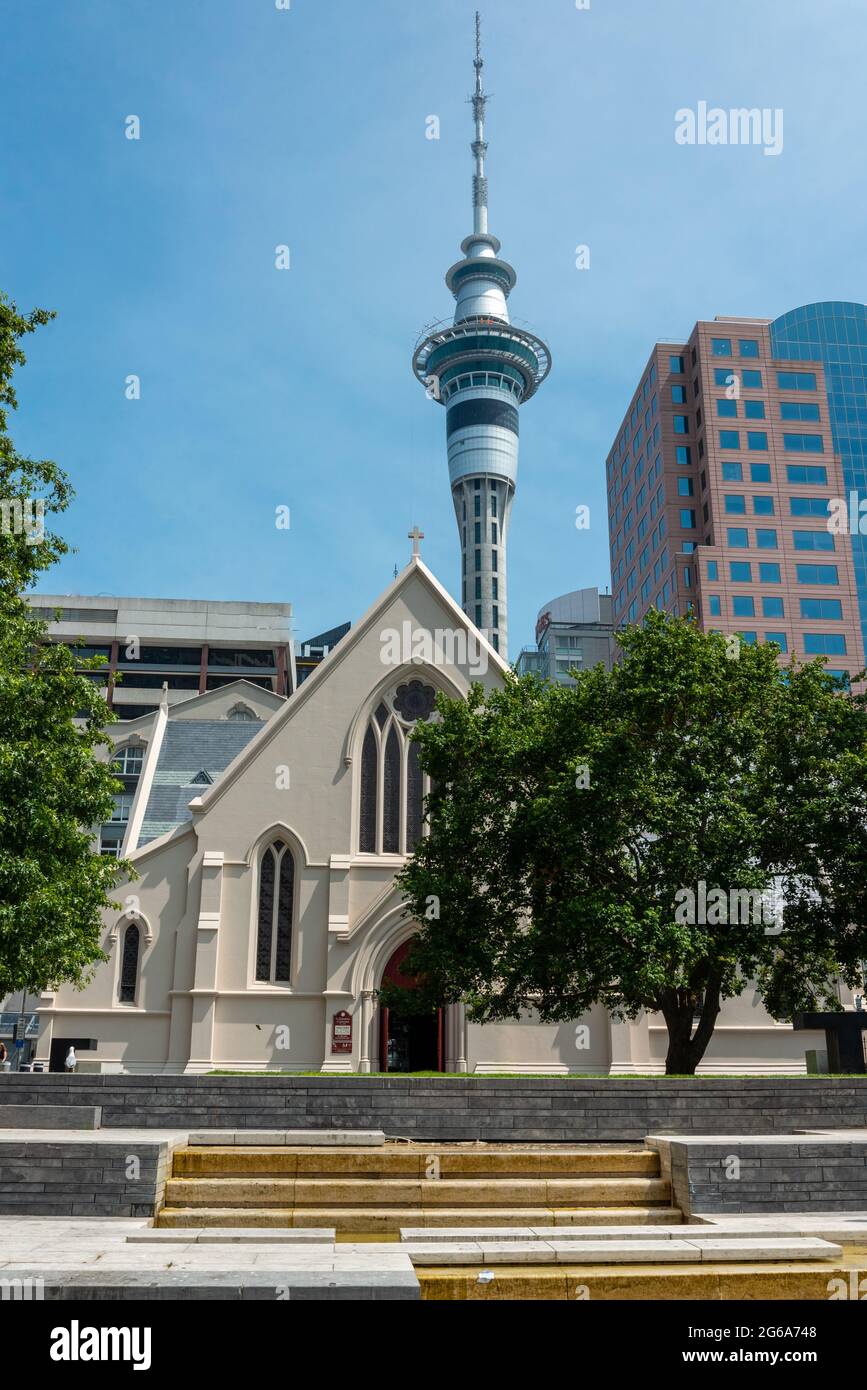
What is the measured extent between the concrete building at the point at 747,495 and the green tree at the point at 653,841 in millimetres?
63963

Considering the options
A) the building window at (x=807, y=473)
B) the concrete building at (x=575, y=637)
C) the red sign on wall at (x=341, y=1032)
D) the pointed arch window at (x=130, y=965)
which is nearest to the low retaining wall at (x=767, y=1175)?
the red sign on wall at (x=341, y=1032)

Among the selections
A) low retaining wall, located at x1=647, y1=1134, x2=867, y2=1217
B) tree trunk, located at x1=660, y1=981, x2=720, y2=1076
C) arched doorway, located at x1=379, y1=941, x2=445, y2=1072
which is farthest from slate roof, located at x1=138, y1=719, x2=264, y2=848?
low retaining wall, located at x1=647, y1=1134, x2=867, y2=1217

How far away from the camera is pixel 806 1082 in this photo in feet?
64.4

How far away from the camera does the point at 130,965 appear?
34.7 m

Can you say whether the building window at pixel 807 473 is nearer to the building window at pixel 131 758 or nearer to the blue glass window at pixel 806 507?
the blue glass window at pixel 806 507

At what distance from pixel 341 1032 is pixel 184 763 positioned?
55.0 ft

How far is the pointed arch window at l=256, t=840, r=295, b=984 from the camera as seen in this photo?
3422 centimetres

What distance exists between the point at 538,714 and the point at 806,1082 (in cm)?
1071

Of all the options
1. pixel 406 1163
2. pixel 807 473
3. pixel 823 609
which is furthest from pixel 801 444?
pixel 406 1163

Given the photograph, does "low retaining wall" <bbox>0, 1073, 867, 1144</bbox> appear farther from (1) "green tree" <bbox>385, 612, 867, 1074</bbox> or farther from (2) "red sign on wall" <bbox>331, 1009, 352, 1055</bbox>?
(2) "red sign on wall" <bbox>331, 1009, 352, 1055</bbox>

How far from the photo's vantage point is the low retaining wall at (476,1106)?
1803 centimetres

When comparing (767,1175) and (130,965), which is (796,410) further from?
(767,1175)
